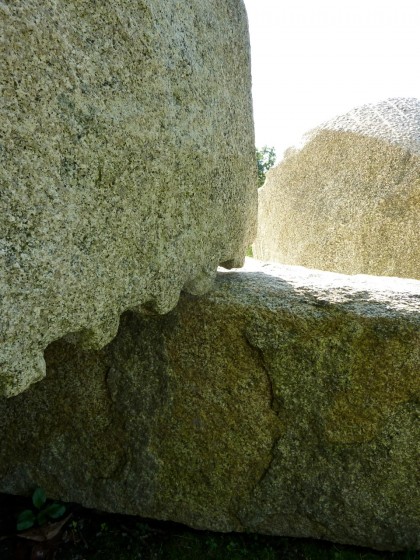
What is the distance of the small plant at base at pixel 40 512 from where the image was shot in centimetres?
194

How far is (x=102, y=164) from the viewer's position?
1200 millimetres

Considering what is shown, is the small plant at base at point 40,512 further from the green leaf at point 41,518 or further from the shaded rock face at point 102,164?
the shaded rock face at point 102,164

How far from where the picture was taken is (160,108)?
52.9 inches

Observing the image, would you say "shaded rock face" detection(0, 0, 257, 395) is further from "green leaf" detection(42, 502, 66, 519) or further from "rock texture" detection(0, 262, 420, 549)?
"green leaf" detection(42, 502, 66, 519)

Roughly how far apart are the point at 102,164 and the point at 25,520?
1.31 metres

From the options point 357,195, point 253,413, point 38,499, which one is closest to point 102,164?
point 253,413

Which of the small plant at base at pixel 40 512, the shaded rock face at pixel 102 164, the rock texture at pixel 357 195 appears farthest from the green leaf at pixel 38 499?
the rock texture at pixel 357 195

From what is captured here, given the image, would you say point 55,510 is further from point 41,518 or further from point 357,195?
point 357,195

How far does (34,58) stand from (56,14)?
0.11 meters

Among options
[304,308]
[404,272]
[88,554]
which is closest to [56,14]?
[304,308]

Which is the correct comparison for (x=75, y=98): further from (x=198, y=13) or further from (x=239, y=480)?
(x=239, y=480)

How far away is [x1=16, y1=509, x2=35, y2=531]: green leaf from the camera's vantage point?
192 cm

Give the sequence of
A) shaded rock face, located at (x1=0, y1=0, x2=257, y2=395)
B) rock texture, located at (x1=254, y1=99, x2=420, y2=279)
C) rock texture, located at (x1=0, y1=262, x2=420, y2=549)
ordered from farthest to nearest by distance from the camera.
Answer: rock texture, located at (x1=254, y1=99, x2=420, y2=279) < rock texture, located at (x1=0, y1=262, x2=420, y2=549) < shaded rock face, located at (x1=0, y1=0, x2=257, y2=395)

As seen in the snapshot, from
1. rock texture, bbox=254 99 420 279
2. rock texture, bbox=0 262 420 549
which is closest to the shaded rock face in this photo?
rock texture, bbox=0 262 420 549
